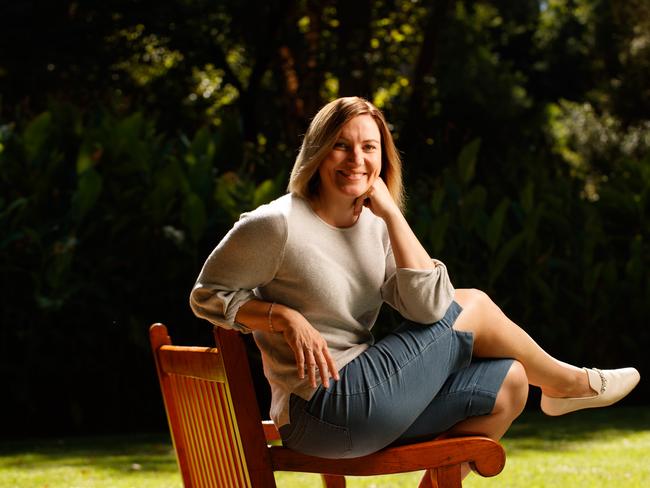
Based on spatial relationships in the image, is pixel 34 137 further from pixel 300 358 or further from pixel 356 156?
pixel 300 358

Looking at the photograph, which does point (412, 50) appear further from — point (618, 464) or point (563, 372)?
point (563, 372)

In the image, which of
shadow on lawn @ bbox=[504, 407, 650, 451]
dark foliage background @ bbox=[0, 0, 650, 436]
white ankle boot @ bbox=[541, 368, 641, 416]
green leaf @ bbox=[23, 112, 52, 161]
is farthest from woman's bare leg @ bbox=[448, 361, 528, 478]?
green leaf @ bbox=[23, 112, 52, 161]

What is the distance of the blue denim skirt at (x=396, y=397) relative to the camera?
2590 mm

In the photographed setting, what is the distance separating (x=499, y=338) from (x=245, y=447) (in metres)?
0.75

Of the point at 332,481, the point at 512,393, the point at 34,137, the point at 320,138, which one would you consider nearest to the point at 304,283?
Result: the point at 320,138

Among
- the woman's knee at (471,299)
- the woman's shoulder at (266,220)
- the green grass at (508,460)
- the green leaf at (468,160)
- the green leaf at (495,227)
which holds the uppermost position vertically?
the woman's shoulder at (266,220)

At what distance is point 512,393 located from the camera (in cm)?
273

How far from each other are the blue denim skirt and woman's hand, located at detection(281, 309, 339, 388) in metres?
0.10

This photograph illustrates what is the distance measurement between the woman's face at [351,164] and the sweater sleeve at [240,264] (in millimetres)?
208

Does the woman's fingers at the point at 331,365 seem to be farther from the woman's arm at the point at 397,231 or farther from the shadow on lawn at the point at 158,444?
the shadow on lawn at the point at 158,444

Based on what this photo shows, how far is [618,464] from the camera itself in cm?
495

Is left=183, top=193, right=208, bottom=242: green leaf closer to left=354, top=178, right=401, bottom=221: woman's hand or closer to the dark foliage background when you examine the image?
the dark foliage background

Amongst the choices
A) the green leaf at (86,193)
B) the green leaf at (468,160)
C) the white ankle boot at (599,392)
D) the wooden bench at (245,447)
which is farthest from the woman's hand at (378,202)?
the green leaf at (468,160)

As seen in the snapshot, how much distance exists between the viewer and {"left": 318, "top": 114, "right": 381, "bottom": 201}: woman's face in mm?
2750
